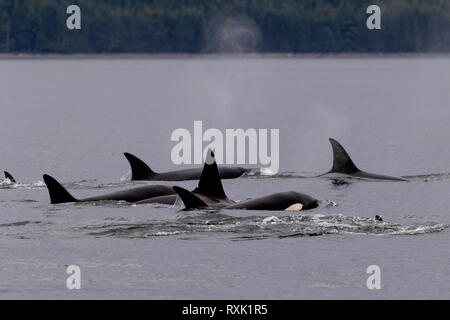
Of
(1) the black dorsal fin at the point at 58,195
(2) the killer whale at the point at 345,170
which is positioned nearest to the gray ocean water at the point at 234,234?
(1) the black dorsal fin at the point at 58,195

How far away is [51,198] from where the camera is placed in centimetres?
3406

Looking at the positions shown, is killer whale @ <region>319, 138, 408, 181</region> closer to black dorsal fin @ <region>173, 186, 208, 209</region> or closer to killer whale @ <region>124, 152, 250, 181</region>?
killer whale @ <region>124, 152, 250, 181</region>

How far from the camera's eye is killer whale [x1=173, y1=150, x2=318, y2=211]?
Answer: 31.4 m

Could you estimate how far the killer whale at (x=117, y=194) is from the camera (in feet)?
111

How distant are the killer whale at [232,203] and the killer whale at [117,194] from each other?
1.99 meters

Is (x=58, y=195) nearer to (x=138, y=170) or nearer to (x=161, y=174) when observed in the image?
(x=138, y=170)

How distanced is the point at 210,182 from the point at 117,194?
11.2ft

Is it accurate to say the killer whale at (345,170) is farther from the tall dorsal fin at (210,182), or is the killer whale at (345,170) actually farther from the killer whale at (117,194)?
the tall dorsal fin at (210,182)

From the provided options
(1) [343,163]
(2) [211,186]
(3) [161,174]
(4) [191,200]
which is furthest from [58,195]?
(1) [343,163]

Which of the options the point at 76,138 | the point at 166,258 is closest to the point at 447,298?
the point at 166,258

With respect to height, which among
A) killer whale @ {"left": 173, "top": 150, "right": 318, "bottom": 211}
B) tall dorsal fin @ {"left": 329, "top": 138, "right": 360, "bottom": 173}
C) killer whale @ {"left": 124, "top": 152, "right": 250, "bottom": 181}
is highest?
killer whale @ {"left": 173, "top": 150, "right": 318, "bottom": 211}

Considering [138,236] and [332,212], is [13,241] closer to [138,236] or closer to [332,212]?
[138,236]

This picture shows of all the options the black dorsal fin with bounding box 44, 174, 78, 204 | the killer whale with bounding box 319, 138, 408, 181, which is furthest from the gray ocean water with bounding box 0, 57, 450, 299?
the killer whale with bounding box 319, 138, 408, 181
